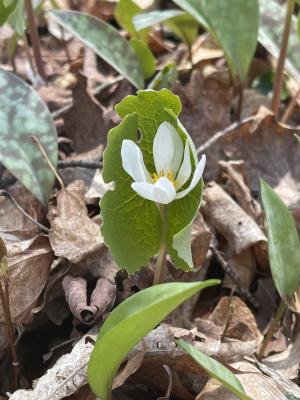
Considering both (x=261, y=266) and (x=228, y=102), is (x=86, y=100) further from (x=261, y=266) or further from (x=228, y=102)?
(x=261, y=266)

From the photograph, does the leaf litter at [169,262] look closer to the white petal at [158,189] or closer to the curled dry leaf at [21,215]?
the curled dry leaf at [21,215]

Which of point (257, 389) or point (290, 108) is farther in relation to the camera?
point (290, 108)

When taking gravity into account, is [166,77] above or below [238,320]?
above

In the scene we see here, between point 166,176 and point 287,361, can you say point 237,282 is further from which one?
point 166,176

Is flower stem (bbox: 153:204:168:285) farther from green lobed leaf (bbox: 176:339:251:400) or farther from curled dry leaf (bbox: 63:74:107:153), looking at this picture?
curled dry leaf (bbox: 63:74:107:153)

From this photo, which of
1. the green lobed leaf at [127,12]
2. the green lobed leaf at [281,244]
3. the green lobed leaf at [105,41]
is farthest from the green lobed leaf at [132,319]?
the green lobed leaf at [127,12]

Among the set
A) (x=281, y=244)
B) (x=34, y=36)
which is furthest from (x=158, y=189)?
(x=34, y=36)

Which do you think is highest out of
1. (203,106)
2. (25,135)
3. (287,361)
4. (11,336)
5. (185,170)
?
(185,170)
